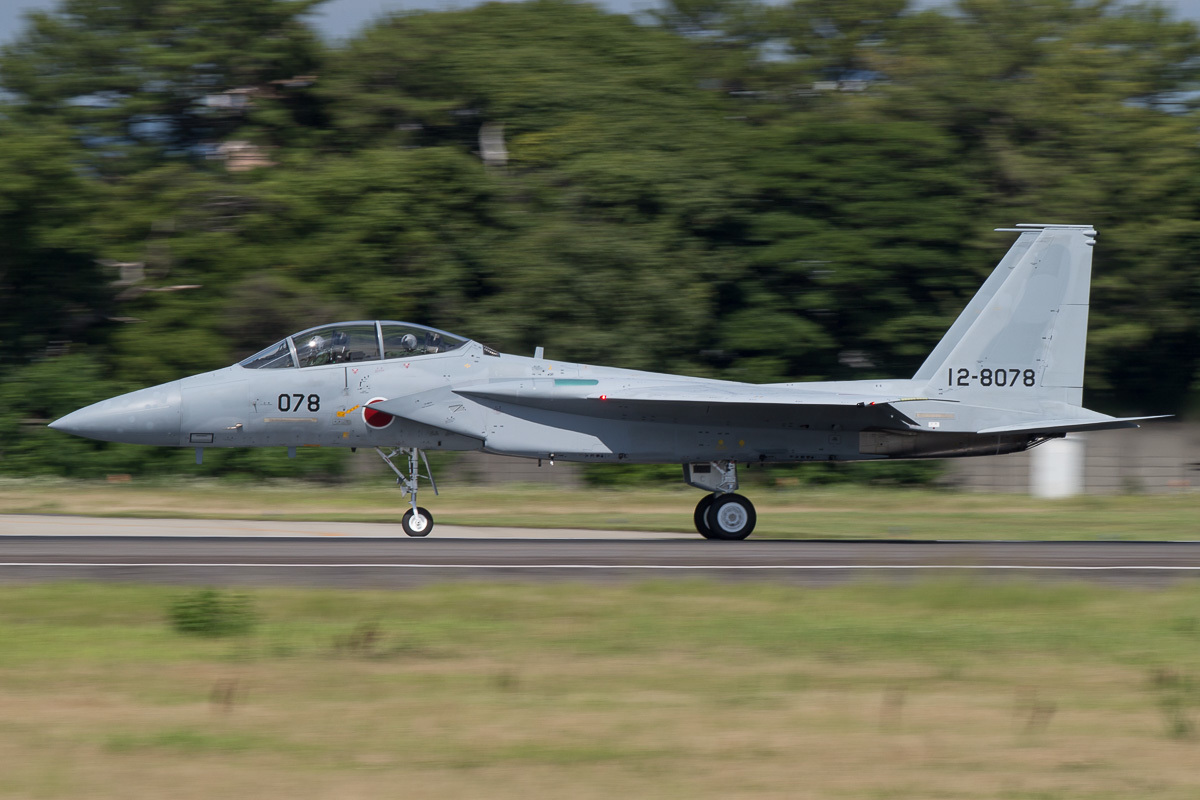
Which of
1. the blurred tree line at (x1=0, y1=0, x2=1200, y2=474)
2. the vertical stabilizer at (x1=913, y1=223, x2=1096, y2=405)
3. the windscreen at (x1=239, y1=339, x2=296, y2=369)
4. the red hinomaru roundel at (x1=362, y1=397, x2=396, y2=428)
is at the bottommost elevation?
the red hinomaru roundel at (x1=362, y1=397, x2=396, y2=428)

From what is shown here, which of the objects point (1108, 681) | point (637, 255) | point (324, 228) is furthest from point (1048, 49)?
point (1108, 681)

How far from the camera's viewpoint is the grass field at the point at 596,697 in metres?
6.14

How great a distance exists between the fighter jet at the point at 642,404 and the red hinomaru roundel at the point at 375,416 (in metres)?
0.02

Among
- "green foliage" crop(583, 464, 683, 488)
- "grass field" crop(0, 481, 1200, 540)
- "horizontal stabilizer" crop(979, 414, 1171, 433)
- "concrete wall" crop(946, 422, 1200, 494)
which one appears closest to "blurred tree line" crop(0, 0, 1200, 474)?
"concrete wall" crop(946, 422, 1200, 494)

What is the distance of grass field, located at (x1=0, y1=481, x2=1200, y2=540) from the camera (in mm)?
20422

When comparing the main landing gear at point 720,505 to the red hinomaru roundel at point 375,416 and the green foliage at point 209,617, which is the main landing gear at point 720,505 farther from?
the green foliage at point 209,617

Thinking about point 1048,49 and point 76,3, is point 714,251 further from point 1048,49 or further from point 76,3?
point 76,3

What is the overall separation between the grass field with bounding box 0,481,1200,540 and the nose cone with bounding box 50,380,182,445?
13.5 ft

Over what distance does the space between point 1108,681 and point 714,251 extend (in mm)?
24148

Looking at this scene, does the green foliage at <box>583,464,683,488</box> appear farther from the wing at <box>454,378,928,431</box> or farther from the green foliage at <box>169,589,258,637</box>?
the green foliage at <box>169,589,258,637</box>

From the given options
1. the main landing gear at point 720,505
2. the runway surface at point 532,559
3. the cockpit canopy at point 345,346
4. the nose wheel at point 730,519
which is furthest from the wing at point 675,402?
the runway surface at point 532,559

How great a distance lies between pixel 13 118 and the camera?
3250 centimetres

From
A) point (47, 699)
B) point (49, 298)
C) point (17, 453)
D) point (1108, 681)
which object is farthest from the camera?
point (49, 298)

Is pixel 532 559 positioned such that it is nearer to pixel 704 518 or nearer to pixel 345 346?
pixel 704 518
